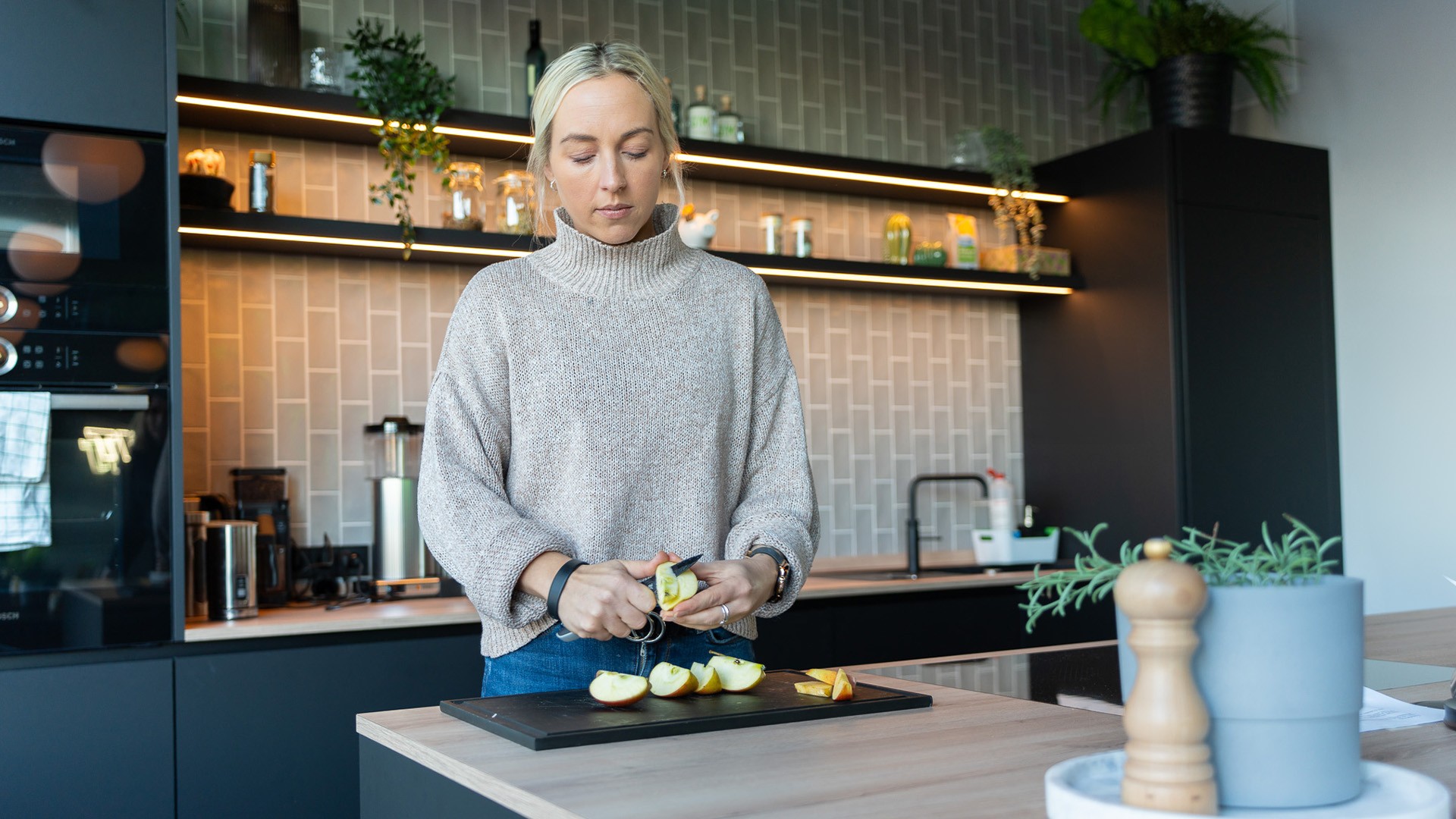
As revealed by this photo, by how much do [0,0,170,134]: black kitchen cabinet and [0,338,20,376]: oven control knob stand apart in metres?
0.43

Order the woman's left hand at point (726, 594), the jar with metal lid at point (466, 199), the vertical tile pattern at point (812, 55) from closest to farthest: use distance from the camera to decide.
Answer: the woman's left hand at point (726, 594)
the jar with metal lid at point (466, 199)
the vertical tile pattern at point (812, 55)

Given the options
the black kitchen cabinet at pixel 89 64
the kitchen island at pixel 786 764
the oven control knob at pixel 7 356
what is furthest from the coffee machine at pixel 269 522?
the kitchen island at pixel 786 764

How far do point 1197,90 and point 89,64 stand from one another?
2960 mm

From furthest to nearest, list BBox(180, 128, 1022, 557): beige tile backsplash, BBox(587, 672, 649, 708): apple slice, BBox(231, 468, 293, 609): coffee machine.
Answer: BBox(180, 128, 1022, 557): beige tile backsplash < BBox(231, 468, 293, 609): coffee machine < BBox(587, 672, 649, 708): apple slice

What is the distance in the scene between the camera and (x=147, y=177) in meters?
2.50

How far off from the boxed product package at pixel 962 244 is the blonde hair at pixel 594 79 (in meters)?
2.35

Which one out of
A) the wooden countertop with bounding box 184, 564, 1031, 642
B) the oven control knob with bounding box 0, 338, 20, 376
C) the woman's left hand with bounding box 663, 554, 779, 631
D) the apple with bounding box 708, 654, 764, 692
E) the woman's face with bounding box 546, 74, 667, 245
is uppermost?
the woman's face with bounding box 546, 74, 667, 245

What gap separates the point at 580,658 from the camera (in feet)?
4.80

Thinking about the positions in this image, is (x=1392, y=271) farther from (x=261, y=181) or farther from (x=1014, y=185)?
(x=261, y=181)

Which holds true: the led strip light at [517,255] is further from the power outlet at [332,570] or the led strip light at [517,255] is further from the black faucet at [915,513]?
the power outlet at [332,570]

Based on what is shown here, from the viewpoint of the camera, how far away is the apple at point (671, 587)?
1.25 metres

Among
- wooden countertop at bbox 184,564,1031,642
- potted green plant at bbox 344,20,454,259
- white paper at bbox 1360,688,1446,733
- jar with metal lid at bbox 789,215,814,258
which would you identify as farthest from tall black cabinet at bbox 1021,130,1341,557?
white paper at bbox 1360,688,1446,733

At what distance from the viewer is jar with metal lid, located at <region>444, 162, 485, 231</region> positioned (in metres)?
3.11

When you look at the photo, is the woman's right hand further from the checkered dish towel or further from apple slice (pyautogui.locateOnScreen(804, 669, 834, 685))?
the checkered dish towel
